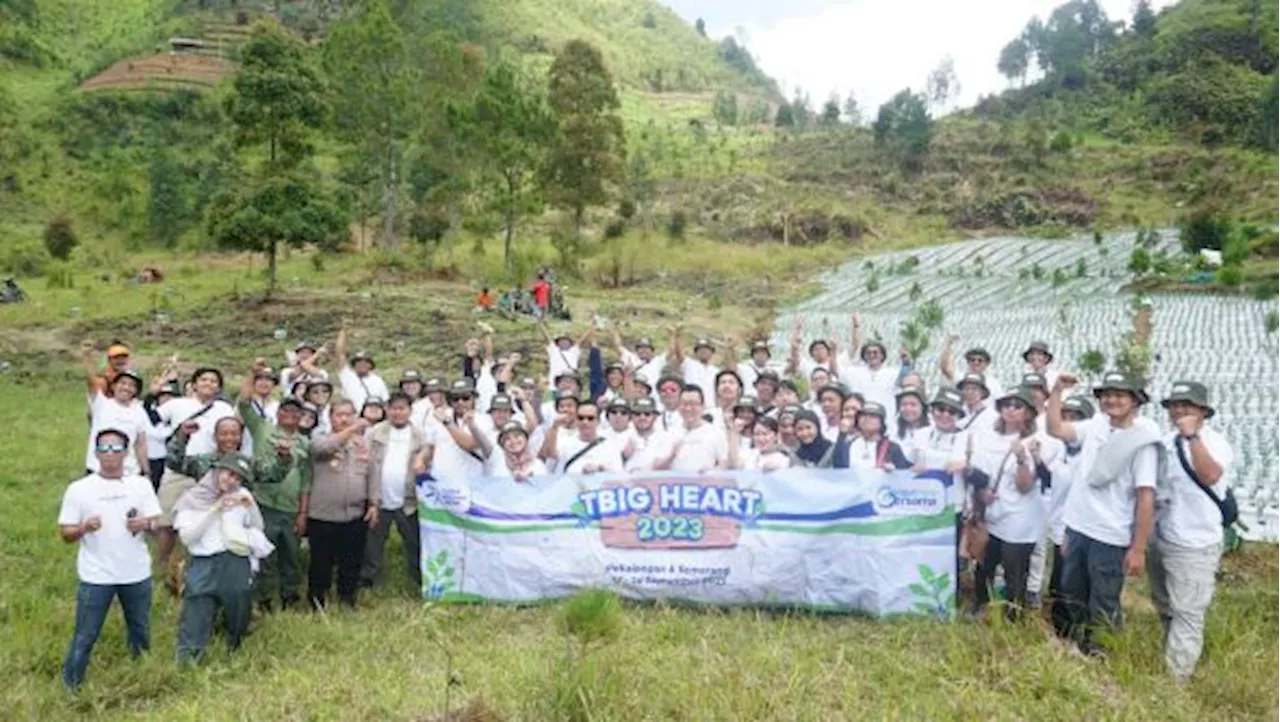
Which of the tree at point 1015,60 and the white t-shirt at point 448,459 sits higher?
the tree at point 1015,60

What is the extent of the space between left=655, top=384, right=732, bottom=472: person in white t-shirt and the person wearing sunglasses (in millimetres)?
310

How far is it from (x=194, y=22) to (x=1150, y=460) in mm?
72288

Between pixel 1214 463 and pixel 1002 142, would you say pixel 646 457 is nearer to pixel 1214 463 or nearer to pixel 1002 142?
pixel 1214 463

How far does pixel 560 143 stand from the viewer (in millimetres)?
27031

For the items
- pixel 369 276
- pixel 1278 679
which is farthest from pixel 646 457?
pixel 369 276

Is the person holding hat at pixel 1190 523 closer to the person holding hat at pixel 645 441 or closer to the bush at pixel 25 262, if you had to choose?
the person holding hat at pixel 645 441

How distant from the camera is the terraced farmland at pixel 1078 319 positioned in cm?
1063

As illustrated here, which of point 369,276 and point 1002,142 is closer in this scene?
point 369,276

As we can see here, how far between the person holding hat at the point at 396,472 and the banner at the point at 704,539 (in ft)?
0.46

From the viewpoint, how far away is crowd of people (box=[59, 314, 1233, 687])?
184 inches

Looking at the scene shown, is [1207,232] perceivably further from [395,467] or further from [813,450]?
[395,467]

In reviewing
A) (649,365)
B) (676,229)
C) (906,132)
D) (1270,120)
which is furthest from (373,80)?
(1270,120)

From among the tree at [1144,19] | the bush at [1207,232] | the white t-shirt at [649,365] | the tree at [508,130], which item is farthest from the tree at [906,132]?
the white t-shirt at [649,365]

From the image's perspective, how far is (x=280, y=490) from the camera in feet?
19.4
